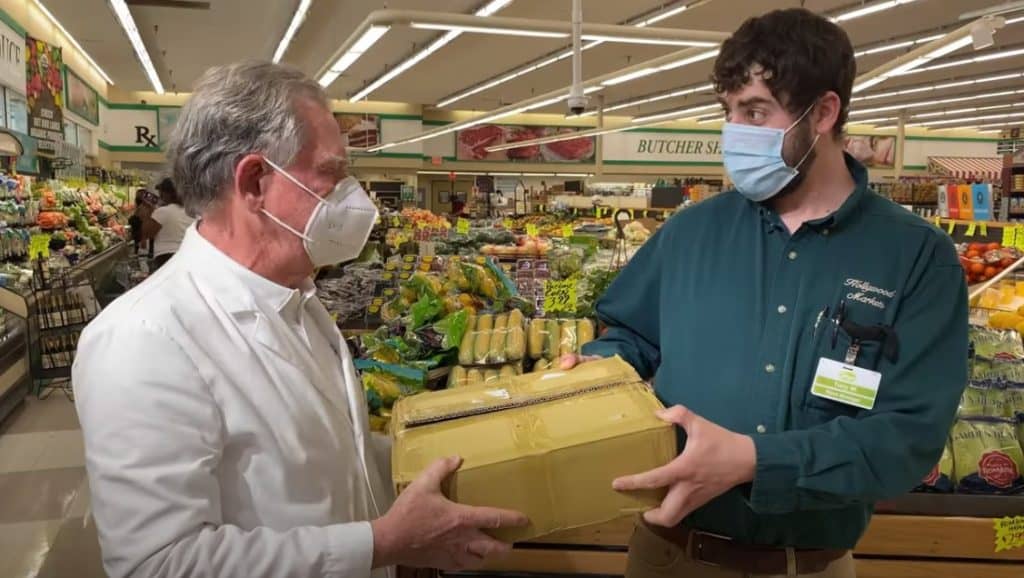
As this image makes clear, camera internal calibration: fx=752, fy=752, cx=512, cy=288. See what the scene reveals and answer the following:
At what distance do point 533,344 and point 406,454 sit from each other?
1929 mm

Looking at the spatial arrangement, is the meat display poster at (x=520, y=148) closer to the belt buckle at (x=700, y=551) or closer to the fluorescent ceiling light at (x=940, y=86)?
the fluorescent ceiling light at (x=940, y=86)

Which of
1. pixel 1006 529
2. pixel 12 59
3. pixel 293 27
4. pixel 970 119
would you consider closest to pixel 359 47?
pixel 293 27

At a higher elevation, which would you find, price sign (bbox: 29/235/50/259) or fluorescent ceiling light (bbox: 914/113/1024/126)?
fluorescent ceiling light (bbox: 914/113/1024/126)

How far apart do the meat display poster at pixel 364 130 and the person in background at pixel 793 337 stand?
2050cm

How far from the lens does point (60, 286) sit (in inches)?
286

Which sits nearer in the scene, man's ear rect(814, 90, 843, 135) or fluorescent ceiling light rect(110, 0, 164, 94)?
man's ear rect(814, 90, 843, 135)

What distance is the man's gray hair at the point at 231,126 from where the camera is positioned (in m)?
1.40

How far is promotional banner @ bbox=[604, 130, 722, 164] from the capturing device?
23.8 metres

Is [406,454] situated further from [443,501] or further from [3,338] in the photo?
[3,338]

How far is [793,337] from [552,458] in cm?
57

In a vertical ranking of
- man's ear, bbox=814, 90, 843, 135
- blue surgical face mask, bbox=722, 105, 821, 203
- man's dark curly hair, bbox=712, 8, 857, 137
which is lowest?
blue surgical face mask, bbox=722, 105, 821, 203

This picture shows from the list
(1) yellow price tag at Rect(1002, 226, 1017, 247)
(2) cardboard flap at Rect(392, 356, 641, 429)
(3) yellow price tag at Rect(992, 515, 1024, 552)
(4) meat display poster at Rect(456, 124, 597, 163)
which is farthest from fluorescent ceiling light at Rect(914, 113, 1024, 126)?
(2) cardboard flap at Rect(392, 356, 641, 429)

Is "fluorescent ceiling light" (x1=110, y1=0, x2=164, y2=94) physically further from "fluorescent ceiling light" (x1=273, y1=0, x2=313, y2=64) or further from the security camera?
the security camera

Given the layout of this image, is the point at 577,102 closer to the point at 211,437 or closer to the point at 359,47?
the point at 359,47
